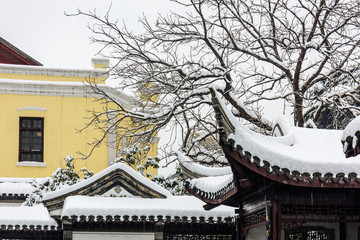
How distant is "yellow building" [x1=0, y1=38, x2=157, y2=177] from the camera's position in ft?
73.6

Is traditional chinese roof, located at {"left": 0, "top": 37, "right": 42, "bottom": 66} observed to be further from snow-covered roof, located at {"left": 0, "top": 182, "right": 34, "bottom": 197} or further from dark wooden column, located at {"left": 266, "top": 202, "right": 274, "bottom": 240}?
dark wooden column, located at {"left": 266, "top": 202, "right": 274, "bottom": 240}

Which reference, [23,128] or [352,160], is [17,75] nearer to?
[23,128]

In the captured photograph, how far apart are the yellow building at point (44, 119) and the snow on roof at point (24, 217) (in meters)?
8.53

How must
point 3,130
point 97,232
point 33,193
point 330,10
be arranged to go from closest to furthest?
point 97,232 < point 330,10 < point 33,193 < point 3,130

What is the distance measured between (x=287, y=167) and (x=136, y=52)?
9.00 m

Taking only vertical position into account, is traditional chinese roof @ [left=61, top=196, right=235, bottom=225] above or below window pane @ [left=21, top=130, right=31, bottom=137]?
below

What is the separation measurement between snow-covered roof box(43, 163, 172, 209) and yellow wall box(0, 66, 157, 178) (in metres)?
8.83

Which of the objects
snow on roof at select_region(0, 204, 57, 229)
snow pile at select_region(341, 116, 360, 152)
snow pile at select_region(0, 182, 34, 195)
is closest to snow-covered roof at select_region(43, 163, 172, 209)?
snow on roof at select_region(0, 204, 57, 229)

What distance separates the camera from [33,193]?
17.4 meters

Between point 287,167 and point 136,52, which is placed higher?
point 136,52

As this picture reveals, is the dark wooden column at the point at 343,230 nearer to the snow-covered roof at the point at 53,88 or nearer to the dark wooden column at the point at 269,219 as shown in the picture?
the dark wooden column at the point at 269,219

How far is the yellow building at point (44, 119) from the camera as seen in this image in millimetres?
22422

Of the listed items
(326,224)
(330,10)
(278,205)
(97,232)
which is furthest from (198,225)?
(330,10)

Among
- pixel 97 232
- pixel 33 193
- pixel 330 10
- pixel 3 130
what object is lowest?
pixel 97 232
